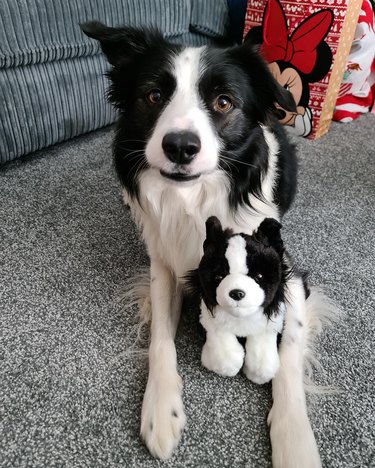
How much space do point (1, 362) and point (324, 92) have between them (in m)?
2.21

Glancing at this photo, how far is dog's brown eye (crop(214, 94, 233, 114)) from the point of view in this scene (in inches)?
45.3

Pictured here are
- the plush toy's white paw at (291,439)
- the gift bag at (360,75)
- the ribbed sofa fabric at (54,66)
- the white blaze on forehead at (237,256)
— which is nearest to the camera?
the plush toy's white paw at (291,439)

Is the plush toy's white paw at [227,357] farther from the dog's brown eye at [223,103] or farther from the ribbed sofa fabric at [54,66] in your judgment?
the ribbed sofa fabric at [54,66]

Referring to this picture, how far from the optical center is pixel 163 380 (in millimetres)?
1032

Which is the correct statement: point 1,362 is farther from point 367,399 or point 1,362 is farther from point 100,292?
point 367,399

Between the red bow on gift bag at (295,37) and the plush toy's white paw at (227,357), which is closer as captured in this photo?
the plush toy's white paw at (227,357)

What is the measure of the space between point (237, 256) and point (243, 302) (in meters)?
0.11

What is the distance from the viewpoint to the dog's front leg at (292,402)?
88cm

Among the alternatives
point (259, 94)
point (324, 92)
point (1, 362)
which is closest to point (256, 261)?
point (259, 94)

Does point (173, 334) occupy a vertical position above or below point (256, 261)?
below

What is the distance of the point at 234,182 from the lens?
4.02 feet

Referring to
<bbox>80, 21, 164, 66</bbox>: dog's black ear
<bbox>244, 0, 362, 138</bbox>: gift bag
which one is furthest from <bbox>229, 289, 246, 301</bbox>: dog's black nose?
<bbox>244, 0, 362, 138</bbox>: gift bag

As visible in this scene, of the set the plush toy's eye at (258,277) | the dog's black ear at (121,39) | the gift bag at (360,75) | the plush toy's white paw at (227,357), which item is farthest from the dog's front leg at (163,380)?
the gift bag at (360,75)

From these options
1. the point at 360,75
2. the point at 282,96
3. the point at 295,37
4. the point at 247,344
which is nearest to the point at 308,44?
the point at 295,37
